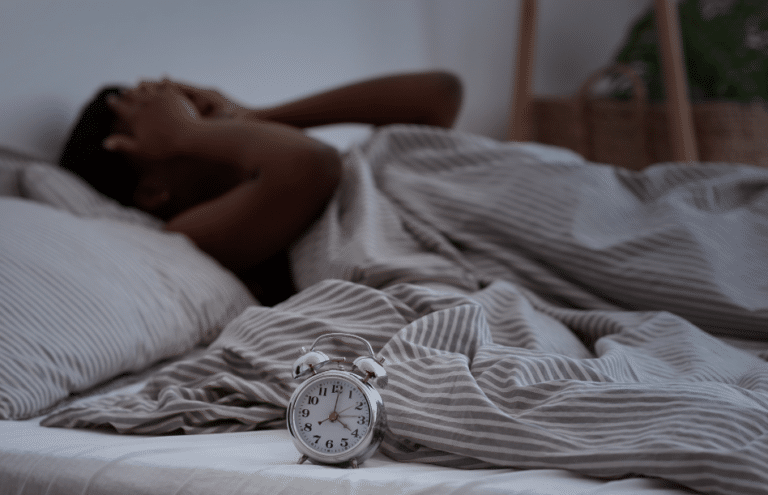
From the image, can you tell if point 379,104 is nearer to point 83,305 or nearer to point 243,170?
point 243,170

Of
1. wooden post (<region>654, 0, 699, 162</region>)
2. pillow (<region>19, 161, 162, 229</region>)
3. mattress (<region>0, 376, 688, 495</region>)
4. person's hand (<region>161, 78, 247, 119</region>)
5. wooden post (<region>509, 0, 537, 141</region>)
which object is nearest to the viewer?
mattress (<region>0, 376, 688, 495</region>)

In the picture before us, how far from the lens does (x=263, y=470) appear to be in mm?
406

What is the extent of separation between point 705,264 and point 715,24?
1878 mm

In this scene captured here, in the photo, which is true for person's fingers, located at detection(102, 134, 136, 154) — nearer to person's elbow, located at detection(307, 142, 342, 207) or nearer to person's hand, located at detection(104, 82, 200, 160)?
person's hand, located at detection(104, 82, 200, 160)

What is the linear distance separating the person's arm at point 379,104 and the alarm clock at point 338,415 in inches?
34.7

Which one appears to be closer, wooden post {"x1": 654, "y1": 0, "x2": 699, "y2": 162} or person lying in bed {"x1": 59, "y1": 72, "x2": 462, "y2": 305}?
person lying in bed {"x1": 59, "y1": 72, "x2": 462, "y2": 305}

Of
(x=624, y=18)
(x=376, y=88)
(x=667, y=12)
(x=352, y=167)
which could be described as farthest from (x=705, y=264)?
(x=624, y=18)

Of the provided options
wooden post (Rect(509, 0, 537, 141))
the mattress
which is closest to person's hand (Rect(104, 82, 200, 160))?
the mattress

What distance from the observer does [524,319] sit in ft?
2.21

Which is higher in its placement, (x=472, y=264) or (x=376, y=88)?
(x=376, y=88)

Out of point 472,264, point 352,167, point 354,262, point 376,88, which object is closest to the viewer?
point 354,262

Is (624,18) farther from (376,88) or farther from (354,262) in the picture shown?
(354,262)

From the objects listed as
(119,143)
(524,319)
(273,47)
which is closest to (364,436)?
(524,319)

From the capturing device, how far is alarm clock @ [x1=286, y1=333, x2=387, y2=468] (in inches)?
16.8
